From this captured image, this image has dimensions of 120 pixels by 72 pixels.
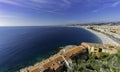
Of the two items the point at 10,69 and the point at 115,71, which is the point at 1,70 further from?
the point at 115,71

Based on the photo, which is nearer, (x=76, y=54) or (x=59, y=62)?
(x=59, y=62)

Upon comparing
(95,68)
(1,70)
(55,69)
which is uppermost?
(95,68)

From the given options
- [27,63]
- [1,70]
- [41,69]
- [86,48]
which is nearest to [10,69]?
[1,70]

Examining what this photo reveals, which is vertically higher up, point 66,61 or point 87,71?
point 87,71

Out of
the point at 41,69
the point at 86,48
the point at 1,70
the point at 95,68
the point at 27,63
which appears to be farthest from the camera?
the point at 86,48

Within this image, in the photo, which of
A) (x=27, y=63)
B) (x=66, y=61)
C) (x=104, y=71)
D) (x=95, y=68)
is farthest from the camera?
(x=27, y=63)

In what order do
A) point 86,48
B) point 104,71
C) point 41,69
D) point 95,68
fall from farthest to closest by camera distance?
1. point 86,48
2. point 41,69
3. point 95,68
4. point 104,71

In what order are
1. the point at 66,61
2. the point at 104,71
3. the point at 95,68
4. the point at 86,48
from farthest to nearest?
the point at 86,48, the point at 66,61, the point at 95,68, the point at 104,71

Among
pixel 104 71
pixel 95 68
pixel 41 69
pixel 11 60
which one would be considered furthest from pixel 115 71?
pixel 11 60

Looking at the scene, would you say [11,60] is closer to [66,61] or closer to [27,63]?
[27,63]
